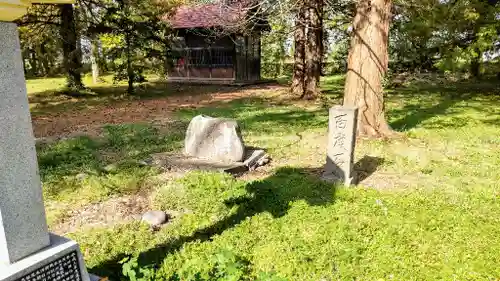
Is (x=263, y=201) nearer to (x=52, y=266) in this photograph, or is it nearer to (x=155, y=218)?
(x=155, y=218)

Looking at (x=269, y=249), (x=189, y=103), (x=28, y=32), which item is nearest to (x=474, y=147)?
(x=269, y=249)

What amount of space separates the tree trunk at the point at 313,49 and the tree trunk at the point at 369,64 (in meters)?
6.12

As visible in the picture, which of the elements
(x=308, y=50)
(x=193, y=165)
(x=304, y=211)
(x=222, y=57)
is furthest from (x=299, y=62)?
(x=304, y=211)

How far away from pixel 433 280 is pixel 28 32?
22.7 meters

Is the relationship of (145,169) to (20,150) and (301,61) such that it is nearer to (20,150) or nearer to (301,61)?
(20,150)

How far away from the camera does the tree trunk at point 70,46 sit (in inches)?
689

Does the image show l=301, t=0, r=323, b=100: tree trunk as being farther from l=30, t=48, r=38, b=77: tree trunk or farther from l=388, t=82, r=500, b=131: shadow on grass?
l=30, t=48, r=38, b=77: tree trunk

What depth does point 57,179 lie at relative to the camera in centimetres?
709

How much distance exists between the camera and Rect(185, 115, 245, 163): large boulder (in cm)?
802

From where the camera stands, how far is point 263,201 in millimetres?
6125

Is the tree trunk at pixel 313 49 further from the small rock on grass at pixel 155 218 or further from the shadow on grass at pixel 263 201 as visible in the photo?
the small rock on grass at pixel 155 218

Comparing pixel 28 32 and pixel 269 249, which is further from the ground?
pixel 28 32

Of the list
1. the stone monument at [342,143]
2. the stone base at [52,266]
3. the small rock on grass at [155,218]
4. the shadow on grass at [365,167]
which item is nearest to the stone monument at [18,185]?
the stone base at [52,266]

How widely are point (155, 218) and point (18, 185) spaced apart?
2.74m
